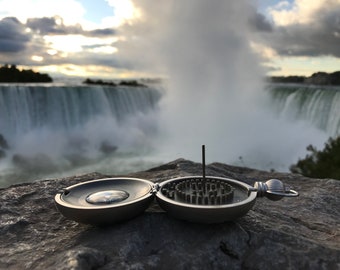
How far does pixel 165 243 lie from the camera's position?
1517mm

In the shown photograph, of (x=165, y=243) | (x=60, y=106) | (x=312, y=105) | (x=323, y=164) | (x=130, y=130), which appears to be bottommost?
(x=130, y=130)

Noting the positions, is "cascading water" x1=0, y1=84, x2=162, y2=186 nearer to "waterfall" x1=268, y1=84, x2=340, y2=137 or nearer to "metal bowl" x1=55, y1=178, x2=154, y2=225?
"waterfall" x1=268, y1=84, x2=340, y2=137

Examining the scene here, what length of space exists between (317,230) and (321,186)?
1.05 meters

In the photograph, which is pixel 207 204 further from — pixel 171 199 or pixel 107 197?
pixel 107 197

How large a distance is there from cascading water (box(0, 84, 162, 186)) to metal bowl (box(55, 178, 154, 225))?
11.7 metres

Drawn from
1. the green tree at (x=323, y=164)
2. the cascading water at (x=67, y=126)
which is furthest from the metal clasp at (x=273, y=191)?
the cascading water at (x=67, y=126)

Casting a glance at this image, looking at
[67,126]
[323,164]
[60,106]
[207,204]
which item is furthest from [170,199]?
[67,126]

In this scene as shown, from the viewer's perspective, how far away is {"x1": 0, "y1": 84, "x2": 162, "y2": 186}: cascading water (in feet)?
49.3

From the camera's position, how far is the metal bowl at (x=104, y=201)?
1514 millimetres

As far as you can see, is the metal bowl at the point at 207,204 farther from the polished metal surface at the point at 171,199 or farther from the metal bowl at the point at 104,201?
the metal bowl at the point at 104,201

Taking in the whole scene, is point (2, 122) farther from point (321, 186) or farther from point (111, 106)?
point (321, 186)

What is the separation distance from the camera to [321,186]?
111 inches

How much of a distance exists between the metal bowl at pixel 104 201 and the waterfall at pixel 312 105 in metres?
16.4

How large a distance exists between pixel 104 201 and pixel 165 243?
12.6 inches
